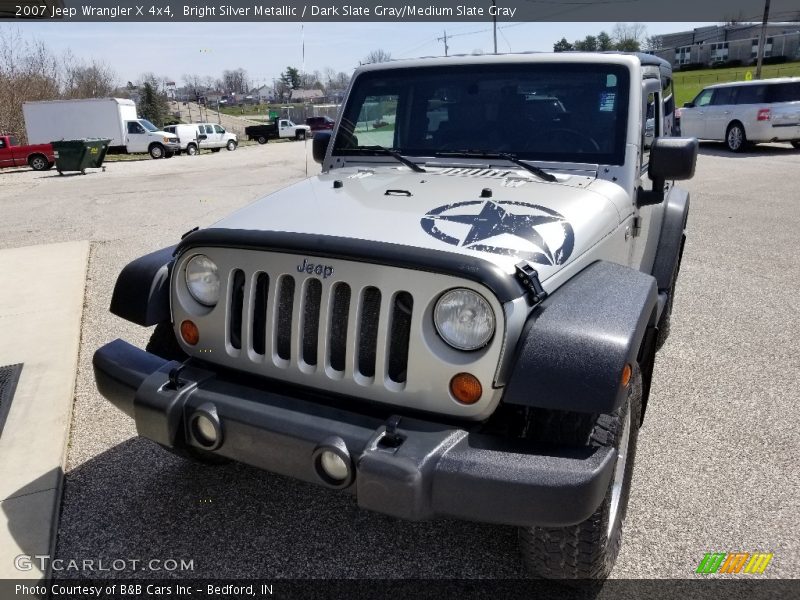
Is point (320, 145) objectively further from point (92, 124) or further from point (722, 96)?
point (92, 124)

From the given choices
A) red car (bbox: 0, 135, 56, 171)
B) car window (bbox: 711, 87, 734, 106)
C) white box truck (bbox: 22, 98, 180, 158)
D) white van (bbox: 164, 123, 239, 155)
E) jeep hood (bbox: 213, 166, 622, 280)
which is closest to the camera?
jeep hood (bbox: 213, 166, 622, 280)

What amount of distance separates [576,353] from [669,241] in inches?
103

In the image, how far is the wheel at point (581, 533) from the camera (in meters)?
2.27

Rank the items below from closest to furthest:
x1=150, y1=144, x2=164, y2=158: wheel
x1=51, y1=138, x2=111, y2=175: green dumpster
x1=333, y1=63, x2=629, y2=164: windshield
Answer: x1=333, y1=63, x2=629, y2=164: windshield, x1=51, y1=138, x2=111, y2=175: green dumpster, x1=150, y1=144, x2=164, y2=158: wheel

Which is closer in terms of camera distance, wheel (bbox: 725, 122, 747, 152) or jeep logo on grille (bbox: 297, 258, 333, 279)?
jeep logo on grille (bbox: 297, 258, 333, 279)

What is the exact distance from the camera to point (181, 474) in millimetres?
3371

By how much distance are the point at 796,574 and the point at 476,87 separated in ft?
8.62

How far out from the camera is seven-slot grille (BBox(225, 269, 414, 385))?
7.73 feet

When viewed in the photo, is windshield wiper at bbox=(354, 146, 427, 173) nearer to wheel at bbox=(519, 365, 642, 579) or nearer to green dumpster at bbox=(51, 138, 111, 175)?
wheel at bbox=(519, 365, 642, 579)

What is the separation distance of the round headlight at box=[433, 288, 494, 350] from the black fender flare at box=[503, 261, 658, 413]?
0.13 m

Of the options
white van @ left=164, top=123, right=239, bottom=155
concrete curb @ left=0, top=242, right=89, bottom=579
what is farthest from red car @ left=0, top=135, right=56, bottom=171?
concrete curb @ left=0, top=242, right=89, bottom=579

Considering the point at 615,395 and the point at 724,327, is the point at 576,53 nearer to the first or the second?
the point at 615,395

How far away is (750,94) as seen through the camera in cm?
1720

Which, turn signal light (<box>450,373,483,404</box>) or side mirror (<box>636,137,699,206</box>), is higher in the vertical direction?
side mirror (<box>636,137,699,206</box>)
